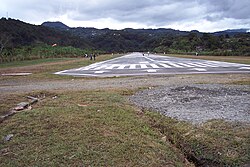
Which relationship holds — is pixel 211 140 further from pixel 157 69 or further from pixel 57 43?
pixel 57 43

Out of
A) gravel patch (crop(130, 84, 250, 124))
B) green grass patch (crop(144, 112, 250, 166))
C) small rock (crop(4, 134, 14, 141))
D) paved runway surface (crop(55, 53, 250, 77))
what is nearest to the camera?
green grass patch (crop(144, 112, 250, 166))

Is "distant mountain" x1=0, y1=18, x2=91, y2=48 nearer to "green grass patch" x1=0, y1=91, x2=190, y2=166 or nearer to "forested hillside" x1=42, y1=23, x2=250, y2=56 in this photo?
"forested hillside" x1=42, y1=23, x2=250, y2=56

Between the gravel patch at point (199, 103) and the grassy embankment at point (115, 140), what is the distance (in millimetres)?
430

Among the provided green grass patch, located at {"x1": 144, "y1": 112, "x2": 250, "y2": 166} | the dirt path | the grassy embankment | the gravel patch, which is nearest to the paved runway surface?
the dirt path

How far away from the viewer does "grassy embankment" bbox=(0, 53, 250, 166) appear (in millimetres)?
3637

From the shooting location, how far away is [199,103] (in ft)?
21.7

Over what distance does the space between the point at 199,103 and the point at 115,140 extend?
3322mm

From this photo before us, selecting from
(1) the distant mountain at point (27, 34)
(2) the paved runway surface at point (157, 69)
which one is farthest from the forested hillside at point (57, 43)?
(2) the paved runway surface at point (157, 69)

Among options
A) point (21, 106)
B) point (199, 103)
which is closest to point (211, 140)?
point (199, 103)

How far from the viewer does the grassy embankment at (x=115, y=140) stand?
3637 millimetres

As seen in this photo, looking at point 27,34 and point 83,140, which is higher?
point 27,34

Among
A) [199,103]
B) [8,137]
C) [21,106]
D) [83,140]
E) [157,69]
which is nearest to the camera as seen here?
[83,140]

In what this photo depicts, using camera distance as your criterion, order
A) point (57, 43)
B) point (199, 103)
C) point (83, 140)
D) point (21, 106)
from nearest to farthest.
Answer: point (83, 140), point (21, 106), point (199, 103), point (57, 43)

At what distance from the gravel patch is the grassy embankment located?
1.41ft
